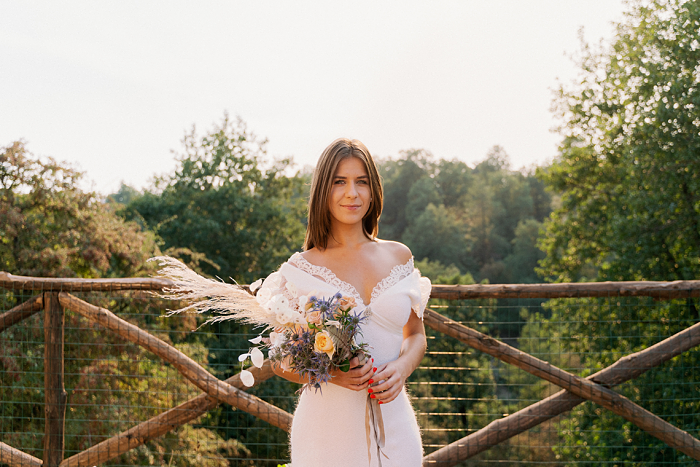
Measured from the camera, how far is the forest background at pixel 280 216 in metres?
6.89

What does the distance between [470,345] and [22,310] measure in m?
2.90

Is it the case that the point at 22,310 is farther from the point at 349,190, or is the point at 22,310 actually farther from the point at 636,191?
the point at 636,191

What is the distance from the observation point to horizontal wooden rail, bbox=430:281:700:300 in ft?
9.75

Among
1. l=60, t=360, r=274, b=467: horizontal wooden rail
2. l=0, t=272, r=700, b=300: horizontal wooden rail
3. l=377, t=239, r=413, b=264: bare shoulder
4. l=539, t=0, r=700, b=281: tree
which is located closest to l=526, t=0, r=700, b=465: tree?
l=539, t=0, r=700, b=281: tree

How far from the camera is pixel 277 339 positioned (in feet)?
5.26

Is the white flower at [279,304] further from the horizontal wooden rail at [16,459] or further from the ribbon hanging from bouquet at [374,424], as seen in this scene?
the horizontal wooden rail at [16,459]

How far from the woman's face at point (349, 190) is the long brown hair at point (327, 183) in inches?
0.7

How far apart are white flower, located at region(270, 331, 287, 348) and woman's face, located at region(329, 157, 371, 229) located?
1.71 feet

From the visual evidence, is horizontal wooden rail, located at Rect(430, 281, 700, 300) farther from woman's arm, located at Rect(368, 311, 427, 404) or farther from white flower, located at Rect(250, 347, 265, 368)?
white flower, located at Rect(250, 347, 265, 368)

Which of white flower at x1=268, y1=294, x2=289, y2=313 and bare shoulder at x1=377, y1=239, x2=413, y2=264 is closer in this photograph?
white flower at x1=268, y1=294, x2=289, y2=313

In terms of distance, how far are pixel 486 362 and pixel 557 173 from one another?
7.74 metres

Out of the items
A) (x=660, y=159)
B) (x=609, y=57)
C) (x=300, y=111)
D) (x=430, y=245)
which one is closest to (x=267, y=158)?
(x=300, y=111)

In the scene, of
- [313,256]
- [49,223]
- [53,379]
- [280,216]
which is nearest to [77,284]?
[53,379]

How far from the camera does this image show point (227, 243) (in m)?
17.0
